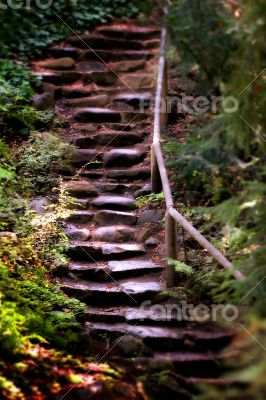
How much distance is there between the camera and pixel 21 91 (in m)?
8.41

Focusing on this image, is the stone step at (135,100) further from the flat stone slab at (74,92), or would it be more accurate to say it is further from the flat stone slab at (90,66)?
the flat stone slab at (90,66)

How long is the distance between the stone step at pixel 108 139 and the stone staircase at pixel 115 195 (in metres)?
0.02

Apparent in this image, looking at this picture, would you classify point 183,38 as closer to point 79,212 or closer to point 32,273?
point 32,273

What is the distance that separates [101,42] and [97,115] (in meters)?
2.53

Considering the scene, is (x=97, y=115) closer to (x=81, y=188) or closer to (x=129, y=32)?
(x=81, y=188)

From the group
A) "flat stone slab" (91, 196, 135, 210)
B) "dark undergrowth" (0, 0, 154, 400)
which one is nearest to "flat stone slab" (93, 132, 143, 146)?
"dark undergrowth" (0, 0, 154, 400)

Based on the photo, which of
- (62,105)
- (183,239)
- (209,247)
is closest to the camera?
(209,247)

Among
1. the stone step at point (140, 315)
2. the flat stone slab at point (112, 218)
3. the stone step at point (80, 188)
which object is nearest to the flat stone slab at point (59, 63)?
the stone step at point (80, 188)

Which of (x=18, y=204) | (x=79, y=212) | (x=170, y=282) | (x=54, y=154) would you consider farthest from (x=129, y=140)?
(x=170, y=282)

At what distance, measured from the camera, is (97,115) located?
8.51 m

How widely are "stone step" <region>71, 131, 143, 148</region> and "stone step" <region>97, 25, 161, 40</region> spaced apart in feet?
11.5

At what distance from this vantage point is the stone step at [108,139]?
310 inches

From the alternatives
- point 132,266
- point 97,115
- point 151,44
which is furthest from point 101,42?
point 132,266

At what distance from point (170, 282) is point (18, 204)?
215 cm
